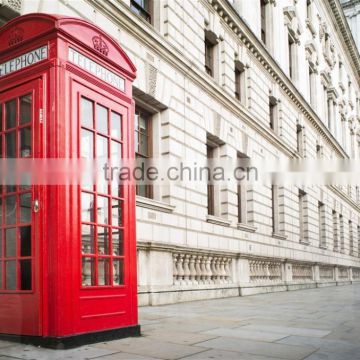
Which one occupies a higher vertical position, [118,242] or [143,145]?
[143,145]

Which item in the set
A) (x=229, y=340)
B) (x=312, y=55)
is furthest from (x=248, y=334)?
(x=312, y=55)

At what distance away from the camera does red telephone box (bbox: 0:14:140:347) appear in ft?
16.1

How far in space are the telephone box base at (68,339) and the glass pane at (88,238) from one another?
806 mm

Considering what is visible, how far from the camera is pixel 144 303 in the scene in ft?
33.3

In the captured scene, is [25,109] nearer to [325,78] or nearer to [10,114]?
[10,114]

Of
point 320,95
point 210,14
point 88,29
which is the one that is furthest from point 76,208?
point 320,95

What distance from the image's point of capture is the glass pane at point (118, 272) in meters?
5.59

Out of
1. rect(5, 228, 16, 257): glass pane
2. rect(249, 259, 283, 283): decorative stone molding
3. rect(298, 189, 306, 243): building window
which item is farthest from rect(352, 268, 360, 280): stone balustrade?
rect(5, 228, 16, 257): glass pane

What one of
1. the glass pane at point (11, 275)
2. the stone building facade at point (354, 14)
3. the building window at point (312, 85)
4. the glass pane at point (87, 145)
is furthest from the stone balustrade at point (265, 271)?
the stone building facade at point (354, 14)

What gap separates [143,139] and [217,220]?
370 cm

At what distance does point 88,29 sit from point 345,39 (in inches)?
1481

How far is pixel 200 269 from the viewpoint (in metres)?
12.8

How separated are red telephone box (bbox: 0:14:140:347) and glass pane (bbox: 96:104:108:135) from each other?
0.04ft

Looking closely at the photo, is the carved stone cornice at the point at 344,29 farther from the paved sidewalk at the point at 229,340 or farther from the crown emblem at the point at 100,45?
the crown emblem at the point at 100,45
